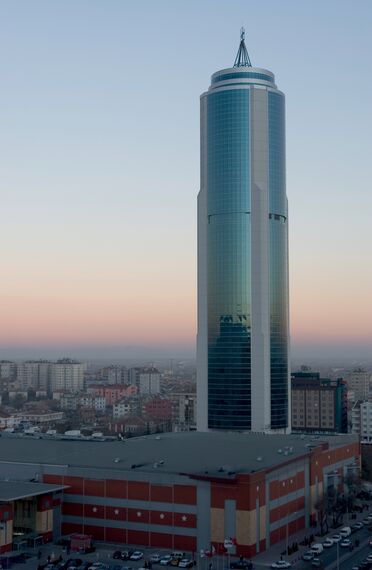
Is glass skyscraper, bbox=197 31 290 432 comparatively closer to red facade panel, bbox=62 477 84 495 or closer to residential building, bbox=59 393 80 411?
red facade panel, bbox=62 477 84 495

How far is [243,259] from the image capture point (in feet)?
232

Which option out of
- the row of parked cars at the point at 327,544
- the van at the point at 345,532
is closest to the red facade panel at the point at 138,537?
the row of parked cars at the point at 327,544

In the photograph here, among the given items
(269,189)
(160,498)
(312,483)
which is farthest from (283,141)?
(160,498)

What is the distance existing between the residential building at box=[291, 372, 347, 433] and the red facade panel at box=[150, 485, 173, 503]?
52729 millimetres

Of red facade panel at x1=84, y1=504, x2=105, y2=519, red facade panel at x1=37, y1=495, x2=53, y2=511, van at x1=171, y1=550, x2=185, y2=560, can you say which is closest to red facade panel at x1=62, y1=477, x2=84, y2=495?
red facade panel at x1=84, y1=504, x2=105, y2=519

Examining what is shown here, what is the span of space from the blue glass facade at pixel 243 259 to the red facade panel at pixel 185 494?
34605 millimetres

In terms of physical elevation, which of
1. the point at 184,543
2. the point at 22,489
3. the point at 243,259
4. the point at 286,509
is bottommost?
the point at 184,543

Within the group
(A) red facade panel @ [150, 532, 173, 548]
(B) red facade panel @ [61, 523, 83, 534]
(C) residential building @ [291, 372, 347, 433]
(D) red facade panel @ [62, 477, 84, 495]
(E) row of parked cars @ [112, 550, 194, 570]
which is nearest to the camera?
(E) row of parked cars @ [112, 550, 194, 570]

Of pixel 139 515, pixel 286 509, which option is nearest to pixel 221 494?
pixel 139 515

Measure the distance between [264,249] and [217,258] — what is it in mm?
4051

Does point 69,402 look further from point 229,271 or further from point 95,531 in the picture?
point 95,531

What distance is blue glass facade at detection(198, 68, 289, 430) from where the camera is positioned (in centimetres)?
7025

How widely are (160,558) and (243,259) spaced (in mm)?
40166

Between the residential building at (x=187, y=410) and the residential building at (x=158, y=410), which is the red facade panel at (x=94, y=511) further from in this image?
the residential building at (x=158, y=410)
